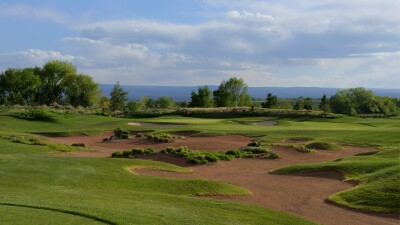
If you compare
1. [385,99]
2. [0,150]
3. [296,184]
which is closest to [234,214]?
[296,184]

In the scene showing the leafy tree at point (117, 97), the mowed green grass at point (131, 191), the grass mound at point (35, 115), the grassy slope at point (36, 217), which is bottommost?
the mowed green grass at point (131, 191)

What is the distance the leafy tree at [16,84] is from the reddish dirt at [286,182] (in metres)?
58.8

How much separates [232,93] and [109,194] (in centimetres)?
9797

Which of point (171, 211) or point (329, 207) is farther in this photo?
point (329, 207)

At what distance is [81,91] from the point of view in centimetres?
9762

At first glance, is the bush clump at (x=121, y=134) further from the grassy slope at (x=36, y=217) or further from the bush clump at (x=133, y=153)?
the grassy slope at (x=36, y=217)

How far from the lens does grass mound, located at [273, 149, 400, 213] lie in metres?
16.0

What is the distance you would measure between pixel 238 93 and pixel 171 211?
333ft

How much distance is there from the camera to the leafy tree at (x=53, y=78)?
3711 inches

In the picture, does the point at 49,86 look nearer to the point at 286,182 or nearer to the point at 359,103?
the point at 286,182

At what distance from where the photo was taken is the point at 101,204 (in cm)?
1231

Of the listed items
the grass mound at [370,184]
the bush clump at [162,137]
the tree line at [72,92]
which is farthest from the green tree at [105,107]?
the grass mound at [370,184]

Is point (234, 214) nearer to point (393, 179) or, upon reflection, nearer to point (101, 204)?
point (101, 204)

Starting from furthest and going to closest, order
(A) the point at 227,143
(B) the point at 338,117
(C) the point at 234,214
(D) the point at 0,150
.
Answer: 1. (B) the point at 338,117
2. (A) the point at 227,143
3. (D) the point at 0,150
4. (C) the point at 234,214
